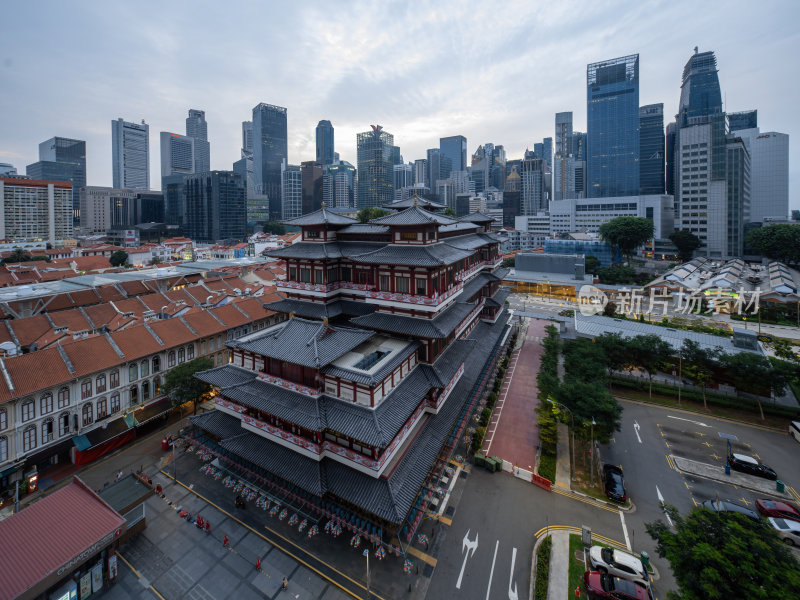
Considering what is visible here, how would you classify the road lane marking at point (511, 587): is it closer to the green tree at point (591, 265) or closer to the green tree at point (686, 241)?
the green tree at point (591, 265)

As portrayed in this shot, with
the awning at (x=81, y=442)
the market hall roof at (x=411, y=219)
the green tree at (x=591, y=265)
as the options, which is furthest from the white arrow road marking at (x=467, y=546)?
the green tree at (x=591, y=265)

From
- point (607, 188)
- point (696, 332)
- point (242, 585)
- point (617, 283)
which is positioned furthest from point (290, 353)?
point (607, 188)

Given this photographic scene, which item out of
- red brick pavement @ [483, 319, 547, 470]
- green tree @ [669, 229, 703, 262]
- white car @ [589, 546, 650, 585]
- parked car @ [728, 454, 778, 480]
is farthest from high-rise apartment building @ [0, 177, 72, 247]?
green tree @ [669, 229, 703, 262]

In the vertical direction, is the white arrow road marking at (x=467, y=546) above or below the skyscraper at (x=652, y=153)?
below

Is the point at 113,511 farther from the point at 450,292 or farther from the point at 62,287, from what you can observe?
the point at 62,287

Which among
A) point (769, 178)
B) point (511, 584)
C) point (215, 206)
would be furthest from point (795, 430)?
point (215, 206)
